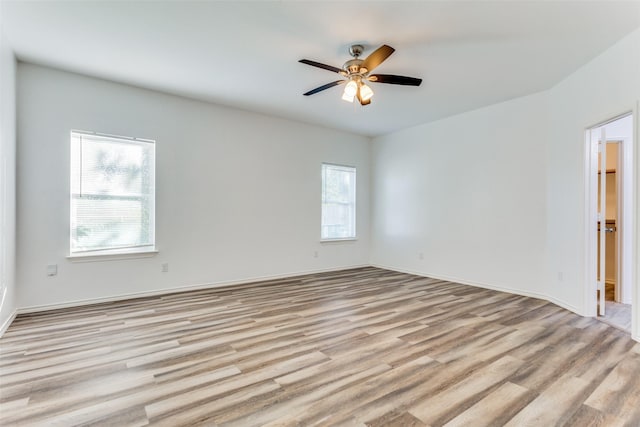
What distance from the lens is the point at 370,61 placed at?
2.83 meters

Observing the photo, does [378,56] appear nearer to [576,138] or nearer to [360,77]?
[360,77]

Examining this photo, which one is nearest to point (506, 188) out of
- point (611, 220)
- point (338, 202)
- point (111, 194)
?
point (611, 220)

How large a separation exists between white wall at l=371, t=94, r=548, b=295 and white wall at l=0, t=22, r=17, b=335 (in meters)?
5.60

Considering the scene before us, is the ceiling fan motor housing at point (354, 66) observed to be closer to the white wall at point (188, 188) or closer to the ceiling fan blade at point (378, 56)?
the ceiling fan blade at point (378, 56)

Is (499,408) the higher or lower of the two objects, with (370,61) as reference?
lower

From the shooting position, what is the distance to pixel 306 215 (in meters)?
5.90

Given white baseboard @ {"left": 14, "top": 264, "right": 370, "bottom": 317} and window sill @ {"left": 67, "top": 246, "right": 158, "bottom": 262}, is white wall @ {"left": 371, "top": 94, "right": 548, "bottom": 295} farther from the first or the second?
window sill @ {"left": 67, "top": 246, "right": 158, "bottom": 262}

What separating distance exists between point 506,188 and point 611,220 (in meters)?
1.89

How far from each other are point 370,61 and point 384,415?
8.91 ft

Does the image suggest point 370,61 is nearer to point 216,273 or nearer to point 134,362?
point 134,362

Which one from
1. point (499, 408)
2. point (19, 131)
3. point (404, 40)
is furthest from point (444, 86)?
point (19, 131)

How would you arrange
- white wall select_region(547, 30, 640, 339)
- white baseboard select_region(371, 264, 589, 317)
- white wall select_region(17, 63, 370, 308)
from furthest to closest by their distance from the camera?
1. white baseboard select_region(371, 264, 589, 317)
2. white wall select_region(17, 63, 370, 308)
3. white wall select_region(547, 30, 640, 339)

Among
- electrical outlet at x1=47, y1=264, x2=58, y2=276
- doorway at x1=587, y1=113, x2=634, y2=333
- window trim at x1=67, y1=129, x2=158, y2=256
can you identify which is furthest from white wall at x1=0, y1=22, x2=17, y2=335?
doorway at x1=587, y1=113, x2=634, y2=333

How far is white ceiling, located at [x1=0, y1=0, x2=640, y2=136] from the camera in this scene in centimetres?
254
